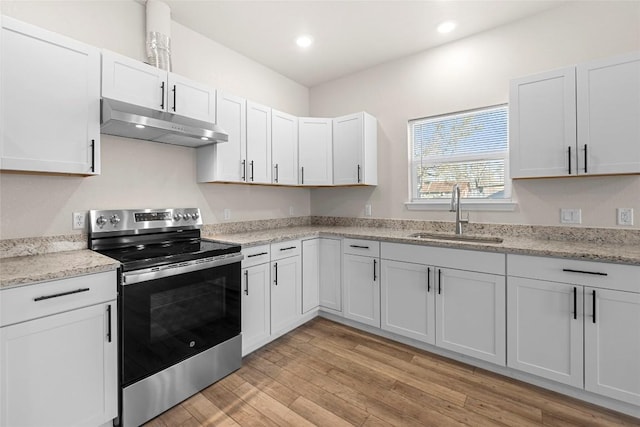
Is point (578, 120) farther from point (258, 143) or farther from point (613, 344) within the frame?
point (258, 143)

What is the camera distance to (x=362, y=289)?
113 inches

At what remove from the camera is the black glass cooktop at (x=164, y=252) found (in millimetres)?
1735

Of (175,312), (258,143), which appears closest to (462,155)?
(258,143)

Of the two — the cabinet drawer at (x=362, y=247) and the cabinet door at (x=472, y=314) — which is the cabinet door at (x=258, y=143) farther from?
the cabinet door at (x=472, y=314)

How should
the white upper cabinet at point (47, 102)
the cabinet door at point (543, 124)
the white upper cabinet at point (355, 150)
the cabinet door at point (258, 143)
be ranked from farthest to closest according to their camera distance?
1. the white upper cabinet at point (355, 150)
2. the cabinet door at point (258, 143)
3. the cabinet door at point (543, 124)
4. the white upper cabinet at point (47, 102)

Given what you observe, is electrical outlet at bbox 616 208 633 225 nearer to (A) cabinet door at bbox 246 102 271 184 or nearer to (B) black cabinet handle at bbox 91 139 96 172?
(A) cabinet door at bbox 246 102 271 184

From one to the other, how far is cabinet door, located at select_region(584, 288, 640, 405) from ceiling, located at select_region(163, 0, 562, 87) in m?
2.33

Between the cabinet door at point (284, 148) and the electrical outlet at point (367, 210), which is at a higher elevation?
the cabinet door at point (284, 148)

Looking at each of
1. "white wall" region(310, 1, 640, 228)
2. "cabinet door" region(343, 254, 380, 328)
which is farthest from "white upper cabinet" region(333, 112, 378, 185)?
"cabinet door" region(343, 254, 380, 328)

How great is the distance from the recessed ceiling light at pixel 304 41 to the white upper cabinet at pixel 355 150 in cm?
84

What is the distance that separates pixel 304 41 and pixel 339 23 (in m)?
0.44

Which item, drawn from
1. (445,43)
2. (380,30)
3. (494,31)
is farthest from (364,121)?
(494,31)

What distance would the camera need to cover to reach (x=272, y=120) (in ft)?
10.2

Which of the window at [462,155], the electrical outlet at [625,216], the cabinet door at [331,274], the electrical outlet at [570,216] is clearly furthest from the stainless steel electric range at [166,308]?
the electrical outlet at [625,216]
